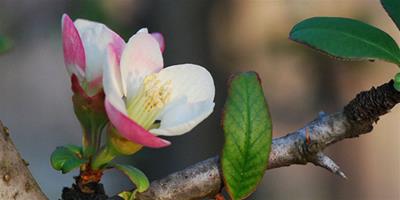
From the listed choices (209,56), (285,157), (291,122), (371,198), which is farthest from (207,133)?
(285,157)

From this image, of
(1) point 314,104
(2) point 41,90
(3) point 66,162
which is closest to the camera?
(3) point 66,162

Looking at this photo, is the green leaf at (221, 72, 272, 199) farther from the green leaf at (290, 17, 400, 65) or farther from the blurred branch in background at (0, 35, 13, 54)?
the blurred branch in background at (0, 35, 13, 54)

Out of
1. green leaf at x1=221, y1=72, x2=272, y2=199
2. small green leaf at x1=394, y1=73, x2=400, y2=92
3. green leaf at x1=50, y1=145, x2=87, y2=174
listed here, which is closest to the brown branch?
green leaf at x1=50, y1=145, x2=87, y2=174

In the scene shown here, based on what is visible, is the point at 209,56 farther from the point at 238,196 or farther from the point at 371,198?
the point at 238,196

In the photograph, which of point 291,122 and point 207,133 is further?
point 291,122

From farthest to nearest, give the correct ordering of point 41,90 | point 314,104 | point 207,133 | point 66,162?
point 41,90 → point 314,104 → point 207,133 → point 66,162

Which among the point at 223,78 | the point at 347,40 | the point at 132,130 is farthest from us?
the point at 223,78

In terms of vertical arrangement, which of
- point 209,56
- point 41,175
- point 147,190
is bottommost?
point 41,175

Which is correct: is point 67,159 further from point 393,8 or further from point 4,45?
point 393,8

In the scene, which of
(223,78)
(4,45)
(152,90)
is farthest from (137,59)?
(223,78)
